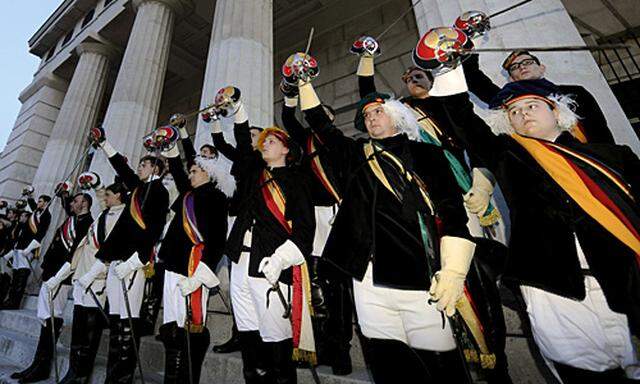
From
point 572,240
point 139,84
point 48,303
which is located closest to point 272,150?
point 572,240

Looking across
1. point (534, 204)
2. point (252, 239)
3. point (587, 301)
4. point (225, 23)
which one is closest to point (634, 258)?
point (587, 301)

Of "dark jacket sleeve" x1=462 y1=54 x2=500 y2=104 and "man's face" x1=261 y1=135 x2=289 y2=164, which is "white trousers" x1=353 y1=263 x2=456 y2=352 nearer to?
"man's face" x1=261 y1=135 x2=289 y2=164

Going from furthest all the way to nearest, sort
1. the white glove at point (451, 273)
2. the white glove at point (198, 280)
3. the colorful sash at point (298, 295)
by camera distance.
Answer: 1. the white glove at point (198, 280)
2. the colorful sash at point (298, 295)
3. the white glove at point (451, 273)

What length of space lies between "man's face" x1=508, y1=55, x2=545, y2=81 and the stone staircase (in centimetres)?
170

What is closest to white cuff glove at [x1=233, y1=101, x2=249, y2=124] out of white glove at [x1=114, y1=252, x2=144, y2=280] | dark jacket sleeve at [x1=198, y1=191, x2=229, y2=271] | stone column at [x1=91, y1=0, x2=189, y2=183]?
dark jacket sleeve at [x1=198, y1=191, x2=229, y2=271]

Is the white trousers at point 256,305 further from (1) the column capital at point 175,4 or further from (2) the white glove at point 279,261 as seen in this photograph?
(1) the column capital at point 175,4

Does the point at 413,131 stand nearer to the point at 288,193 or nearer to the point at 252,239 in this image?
the point at 288,193

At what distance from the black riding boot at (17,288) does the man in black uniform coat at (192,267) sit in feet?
19.7

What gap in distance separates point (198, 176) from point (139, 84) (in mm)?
5693

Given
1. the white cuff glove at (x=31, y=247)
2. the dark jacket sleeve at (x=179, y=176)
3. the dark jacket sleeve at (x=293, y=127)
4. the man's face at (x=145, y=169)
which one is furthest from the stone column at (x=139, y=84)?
the dark jacket sleeve at (x=293, y=127)

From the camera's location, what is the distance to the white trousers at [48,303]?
13.0 feet

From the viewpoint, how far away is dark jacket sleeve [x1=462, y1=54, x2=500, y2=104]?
8.40 feet

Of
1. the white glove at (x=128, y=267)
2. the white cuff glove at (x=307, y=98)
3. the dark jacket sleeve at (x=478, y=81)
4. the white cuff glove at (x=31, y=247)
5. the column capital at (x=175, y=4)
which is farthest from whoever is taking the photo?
the column capital at (x=175, y=4)

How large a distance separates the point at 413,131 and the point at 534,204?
678mm
